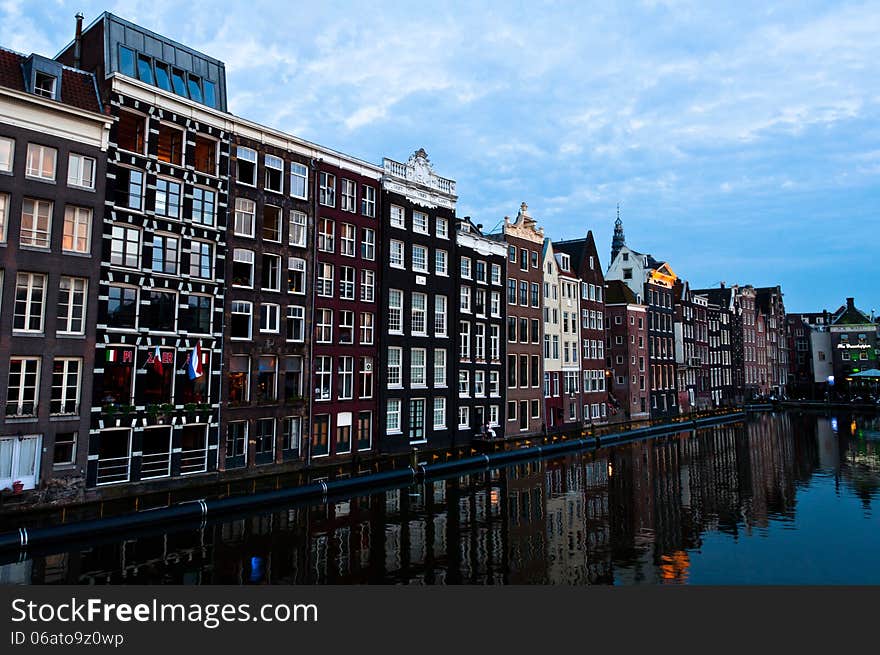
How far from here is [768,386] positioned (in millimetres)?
142000

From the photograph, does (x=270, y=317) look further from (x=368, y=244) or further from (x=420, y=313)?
(x=420, y=313)

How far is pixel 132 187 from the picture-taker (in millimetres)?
36125

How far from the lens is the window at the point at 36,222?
3145 cm

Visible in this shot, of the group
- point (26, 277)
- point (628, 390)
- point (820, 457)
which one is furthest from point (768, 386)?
point (26, 277)

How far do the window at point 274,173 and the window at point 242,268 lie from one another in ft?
18.0

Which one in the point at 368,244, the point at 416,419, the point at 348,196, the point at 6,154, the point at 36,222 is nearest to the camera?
the point at 6,154

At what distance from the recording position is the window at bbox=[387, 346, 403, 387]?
52544 mm

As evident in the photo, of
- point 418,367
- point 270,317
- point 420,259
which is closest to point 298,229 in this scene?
point 270,317

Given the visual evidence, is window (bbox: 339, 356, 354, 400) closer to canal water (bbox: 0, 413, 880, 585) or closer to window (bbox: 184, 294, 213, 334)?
canal water (bbox: 0, 413, 880, 585)

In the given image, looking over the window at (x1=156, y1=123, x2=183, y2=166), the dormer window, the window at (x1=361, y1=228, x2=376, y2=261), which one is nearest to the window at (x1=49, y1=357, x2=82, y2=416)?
the window at (x1=156, y1=123, x2=183, y2=166)

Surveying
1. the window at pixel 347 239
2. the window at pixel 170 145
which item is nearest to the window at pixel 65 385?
the window at pixel 170 145

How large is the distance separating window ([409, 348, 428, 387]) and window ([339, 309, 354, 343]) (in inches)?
290

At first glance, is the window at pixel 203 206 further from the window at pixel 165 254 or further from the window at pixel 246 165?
the window at pixel 246 165

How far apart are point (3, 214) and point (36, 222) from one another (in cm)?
146
